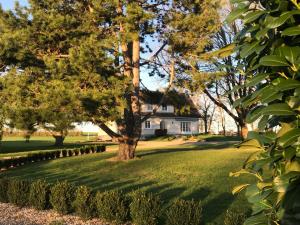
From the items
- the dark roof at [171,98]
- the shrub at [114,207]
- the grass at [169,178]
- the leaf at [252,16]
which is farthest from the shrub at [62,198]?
the dark roof at [171,98]

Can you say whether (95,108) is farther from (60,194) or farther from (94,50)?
(60,194)

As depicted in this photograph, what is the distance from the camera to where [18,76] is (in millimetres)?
16625

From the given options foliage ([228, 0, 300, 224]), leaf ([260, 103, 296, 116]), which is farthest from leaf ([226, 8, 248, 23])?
leaf ([260, 103, 296, 116])

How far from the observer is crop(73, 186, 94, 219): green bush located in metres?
8.44

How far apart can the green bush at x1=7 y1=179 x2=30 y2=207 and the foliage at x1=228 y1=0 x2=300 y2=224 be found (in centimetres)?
881

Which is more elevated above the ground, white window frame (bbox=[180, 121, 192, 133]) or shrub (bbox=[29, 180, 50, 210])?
white window frame (bbox=[180, 121, 192, 133])

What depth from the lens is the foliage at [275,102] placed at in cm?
166

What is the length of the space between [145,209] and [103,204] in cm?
106

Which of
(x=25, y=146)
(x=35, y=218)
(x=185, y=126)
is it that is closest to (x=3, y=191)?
(x=35, y=218)

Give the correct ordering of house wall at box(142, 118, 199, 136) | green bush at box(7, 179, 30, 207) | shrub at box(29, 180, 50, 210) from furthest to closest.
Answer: house wall at box(142, 118, 199, 136) < green bush at box(7, 179, 30, 207) < shrub at box(29, 180, 50, 210)

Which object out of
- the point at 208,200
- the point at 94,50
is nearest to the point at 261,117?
the point at 208,200

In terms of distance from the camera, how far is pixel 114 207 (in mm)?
8086

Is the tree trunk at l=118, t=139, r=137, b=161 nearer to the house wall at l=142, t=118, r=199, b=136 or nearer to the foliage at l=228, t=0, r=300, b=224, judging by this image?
the foliage at l=228, t=0, r=300, b=224

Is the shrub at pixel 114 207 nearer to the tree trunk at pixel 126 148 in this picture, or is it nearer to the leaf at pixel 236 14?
the leaf at pixel 236 14
